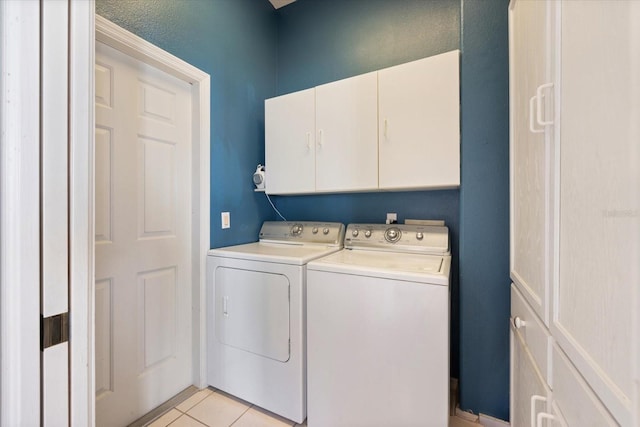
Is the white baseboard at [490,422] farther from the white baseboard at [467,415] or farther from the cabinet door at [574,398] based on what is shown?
the cabinet door at [574,398]

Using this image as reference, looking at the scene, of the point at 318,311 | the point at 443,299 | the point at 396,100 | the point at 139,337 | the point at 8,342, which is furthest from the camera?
the point at 396,100

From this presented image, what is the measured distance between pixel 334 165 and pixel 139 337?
5.40 ft

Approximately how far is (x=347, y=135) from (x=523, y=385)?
1.60 metres

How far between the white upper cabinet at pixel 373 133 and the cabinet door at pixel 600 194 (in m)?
0.87

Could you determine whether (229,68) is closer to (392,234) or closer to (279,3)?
(279,3)

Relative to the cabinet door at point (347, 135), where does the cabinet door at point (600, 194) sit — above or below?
below

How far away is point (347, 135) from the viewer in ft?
5.96

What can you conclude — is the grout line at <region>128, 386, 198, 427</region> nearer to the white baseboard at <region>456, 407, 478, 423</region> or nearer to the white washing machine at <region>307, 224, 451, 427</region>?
the white washing machine at <region>307, 224, 451, 427</region>

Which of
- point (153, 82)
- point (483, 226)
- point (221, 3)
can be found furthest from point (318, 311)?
point (221, 3)

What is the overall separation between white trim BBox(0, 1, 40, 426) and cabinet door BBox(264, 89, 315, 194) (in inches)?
58.8

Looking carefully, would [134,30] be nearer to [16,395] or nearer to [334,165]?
[334,165]

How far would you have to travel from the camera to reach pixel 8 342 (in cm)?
55

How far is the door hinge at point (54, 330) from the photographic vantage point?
592 mm

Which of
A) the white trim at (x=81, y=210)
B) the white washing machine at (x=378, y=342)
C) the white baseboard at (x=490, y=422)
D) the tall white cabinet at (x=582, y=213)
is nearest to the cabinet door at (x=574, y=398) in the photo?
the tall white cabinet at (x=582, y=213)
